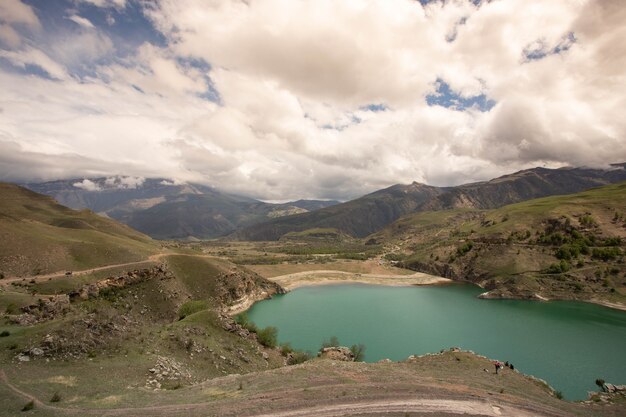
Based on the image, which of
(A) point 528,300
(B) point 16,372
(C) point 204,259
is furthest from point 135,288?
(A) point 528,300

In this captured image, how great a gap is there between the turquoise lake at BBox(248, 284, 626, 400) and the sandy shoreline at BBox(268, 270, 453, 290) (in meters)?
25.7

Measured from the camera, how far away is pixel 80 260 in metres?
93.6

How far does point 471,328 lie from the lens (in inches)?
3976

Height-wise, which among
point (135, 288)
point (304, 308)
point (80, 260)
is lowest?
point (304, 308)

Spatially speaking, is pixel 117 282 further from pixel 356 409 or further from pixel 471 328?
pixel 471 328

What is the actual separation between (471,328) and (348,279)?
95.9 meters

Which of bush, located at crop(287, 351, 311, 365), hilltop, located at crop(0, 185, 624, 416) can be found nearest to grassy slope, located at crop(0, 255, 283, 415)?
hilltop, located at crop(0, 185, 624, 416)

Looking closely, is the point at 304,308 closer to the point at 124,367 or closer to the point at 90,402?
the point at 124,367

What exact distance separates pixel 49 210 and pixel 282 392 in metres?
201

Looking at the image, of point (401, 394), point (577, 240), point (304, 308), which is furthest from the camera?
point (577, 240)

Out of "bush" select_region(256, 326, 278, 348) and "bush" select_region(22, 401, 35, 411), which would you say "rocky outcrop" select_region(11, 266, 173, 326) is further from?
"bush" select_region(256, 326, 278, 348)

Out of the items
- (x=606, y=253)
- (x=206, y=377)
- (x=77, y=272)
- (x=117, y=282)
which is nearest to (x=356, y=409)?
(x=206, y=377)

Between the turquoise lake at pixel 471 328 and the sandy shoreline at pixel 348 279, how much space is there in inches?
1012

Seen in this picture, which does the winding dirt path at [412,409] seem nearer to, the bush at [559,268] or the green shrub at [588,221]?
the bush at [559,268]
